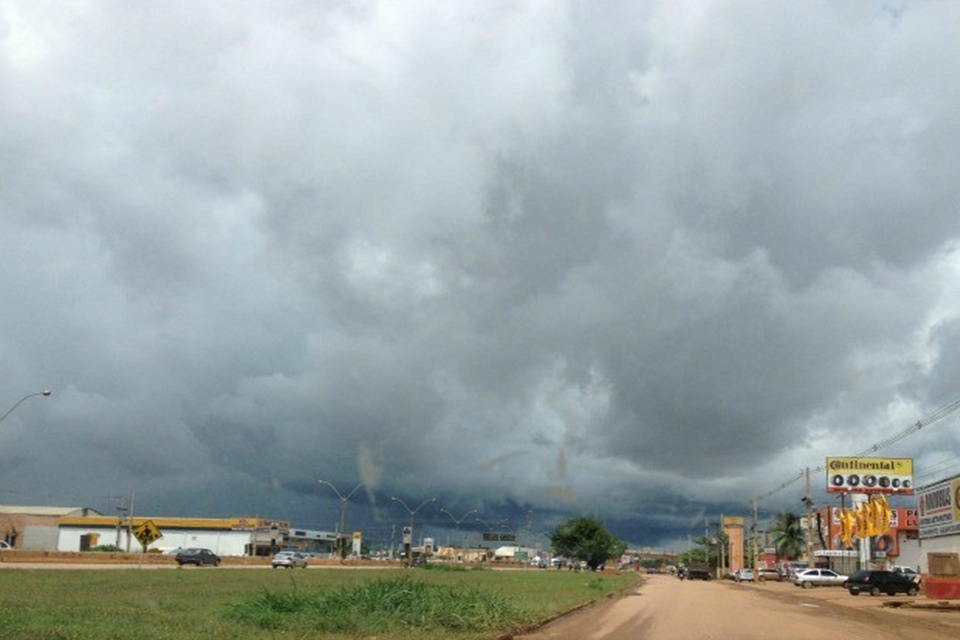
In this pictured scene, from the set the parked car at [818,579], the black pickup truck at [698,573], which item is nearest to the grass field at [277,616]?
the parked car at [818,579]

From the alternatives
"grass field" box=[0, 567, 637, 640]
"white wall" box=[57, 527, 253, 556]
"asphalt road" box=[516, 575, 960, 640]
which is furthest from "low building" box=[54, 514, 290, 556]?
"grass field" box=[0, 567, 637, 640]

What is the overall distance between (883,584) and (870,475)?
35853 millimetres

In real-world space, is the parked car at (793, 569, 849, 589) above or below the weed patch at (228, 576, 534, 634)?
below

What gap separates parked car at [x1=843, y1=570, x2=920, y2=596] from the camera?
6147cm

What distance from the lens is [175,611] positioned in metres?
24.8

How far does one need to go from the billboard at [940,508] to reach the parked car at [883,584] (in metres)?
8.73

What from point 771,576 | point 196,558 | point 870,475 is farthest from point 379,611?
point 771,576

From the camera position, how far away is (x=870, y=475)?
95.6 meters

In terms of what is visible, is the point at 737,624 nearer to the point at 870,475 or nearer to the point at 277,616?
the point at 277,616

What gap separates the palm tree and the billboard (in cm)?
7248

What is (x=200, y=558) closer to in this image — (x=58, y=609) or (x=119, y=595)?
(x=119, y=595)

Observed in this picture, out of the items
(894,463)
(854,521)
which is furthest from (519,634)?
(894,463)

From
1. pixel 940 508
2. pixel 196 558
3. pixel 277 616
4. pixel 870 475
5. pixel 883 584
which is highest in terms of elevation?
pixel 870 475

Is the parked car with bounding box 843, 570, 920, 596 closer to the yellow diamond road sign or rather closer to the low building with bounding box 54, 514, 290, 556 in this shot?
the yellow diamond road sign
